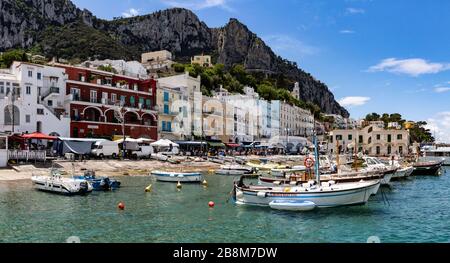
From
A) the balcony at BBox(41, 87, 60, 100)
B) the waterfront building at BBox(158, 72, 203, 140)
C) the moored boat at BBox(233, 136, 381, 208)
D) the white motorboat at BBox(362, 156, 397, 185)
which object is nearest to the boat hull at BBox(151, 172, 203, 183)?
the moored boat at BBox(233, 136, 381, 208)

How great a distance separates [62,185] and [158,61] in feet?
423

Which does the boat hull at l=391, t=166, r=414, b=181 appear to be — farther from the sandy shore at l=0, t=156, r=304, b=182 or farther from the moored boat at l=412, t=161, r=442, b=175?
the sandy shore at l=0, t=156, r=304, b=182

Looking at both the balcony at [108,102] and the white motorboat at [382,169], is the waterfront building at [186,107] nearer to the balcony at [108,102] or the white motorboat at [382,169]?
the balcony at [108,102]

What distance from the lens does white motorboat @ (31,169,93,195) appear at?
31.9 meters

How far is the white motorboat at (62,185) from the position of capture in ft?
105

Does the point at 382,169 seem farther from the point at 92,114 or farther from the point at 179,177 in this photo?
the point at 92,114

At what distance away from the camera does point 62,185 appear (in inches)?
1266

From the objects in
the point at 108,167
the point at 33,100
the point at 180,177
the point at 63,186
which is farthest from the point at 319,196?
the point at 33,100

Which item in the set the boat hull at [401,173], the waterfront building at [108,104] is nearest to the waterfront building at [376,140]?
the boat hull at [401,173]

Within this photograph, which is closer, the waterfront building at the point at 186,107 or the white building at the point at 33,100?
the white building at the point at 33,100

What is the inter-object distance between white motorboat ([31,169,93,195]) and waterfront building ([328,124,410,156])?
267ft

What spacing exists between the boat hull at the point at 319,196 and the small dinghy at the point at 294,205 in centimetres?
37

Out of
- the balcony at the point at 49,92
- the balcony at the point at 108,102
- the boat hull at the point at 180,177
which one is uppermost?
the balcony at the point at 49,92

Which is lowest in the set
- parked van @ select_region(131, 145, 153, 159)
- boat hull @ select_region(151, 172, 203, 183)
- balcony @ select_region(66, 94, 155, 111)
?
boat hull @ select_region(151, 172, 203, 183)
